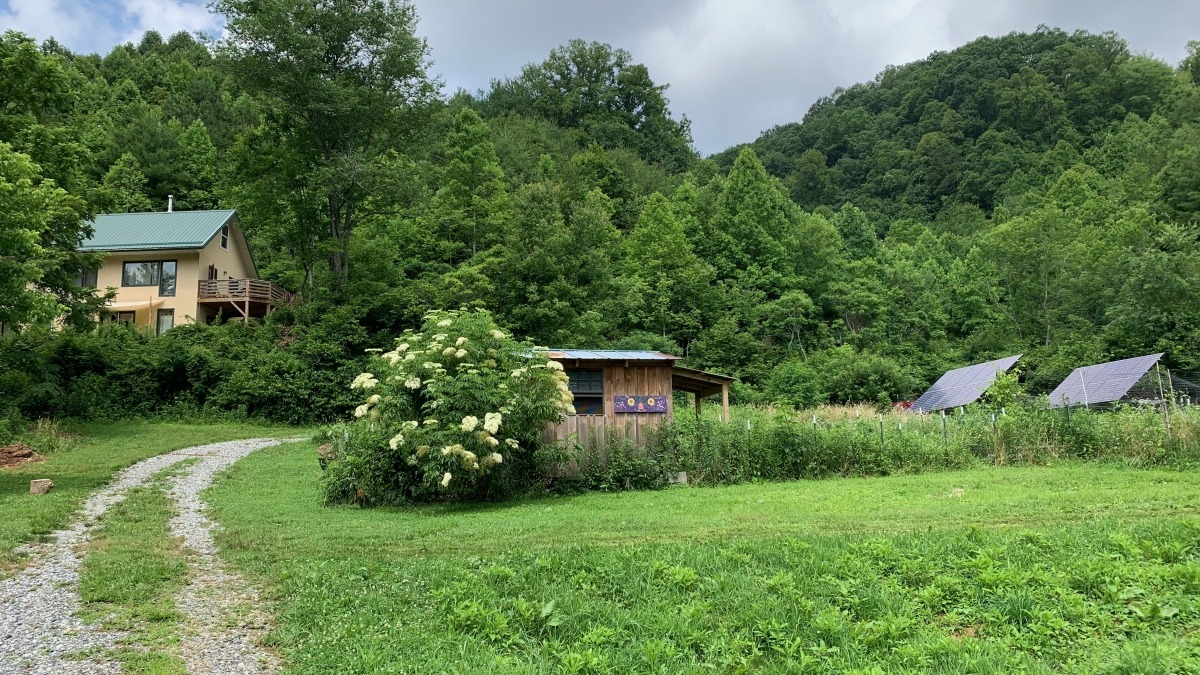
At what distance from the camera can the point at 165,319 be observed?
3350 centimetres

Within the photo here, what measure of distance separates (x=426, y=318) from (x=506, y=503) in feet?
13.8

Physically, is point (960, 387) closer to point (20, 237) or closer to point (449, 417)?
point (449, 417)

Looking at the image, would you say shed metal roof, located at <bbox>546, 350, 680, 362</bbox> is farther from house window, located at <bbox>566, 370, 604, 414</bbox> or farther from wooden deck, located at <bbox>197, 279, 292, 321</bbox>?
wooden deck, located at <bbox>197, 279, 292, 321</bbox>

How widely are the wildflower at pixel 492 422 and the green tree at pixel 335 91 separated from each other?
2194 centimetres

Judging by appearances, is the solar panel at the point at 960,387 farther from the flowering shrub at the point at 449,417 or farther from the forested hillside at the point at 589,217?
the flowering shrub at the point at 449,417

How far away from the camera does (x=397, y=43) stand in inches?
1275

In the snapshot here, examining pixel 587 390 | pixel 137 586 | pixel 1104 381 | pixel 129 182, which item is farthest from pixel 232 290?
Answer: pixel 1104 381

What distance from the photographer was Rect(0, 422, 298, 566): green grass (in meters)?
10.2

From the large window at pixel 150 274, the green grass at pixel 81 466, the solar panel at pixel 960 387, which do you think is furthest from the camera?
the large window at pixel 150 274

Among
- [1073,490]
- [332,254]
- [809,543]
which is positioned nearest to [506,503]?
[809,543]

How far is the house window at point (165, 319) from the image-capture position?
109 ft

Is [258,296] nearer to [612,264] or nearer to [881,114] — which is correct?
[612,264]

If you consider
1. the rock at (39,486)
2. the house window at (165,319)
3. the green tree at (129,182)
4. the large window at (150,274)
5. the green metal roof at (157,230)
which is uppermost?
the green tree at (129,182)

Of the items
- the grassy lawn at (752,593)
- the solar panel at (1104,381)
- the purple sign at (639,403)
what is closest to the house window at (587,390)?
the purple sign at (639,403)
